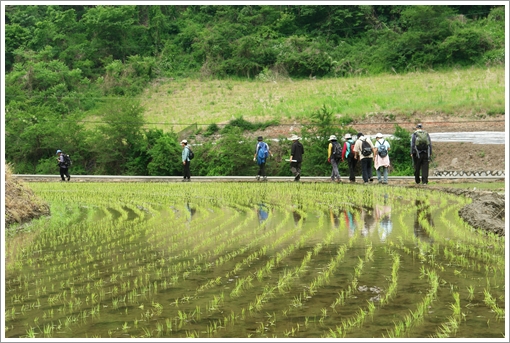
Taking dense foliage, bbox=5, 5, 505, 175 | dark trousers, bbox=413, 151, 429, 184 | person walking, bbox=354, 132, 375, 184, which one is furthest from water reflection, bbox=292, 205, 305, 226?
dense foliage, bbox=5, 5, 505, 175

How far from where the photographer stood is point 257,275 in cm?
852

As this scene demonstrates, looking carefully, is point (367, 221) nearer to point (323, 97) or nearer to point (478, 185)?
point (478, 185)

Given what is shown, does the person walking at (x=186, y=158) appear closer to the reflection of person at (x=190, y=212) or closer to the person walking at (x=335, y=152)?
the person walking at (x=335, y=152)

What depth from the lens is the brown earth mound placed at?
46.7 ft

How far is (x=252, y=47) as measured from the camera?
55812 mm

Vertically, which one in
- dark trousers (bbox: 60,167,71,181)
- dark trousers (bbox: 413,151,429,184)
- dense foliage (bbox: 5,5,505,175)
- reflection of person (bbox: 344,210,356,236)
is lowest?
dark trousers (bbox: 60,167,71,181)

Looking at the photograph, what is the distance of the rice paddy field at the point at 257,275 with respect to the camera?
644 cm

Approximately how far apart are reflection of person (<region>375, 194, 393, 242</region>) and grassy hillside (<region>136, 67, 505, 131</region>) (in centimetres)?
2199

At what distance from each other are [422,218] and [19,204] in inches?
322

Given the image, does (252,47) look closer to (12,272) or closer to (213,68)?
(213,68)

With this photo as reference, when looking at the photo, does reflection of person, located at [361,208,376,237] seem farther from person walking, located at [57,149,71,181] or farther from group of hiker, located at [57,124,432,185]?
person walking, located at [57,149,71,181]

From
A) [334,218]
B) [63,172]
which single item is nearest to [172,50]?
[63,172]

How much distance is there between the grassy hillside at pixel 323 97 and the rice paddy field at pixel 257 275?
78.1ft

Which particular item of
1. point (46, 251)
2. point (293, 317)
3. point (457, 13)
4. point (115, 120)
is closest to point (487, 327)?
point (293, 317)
